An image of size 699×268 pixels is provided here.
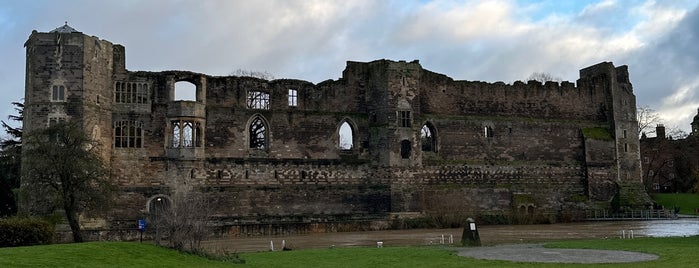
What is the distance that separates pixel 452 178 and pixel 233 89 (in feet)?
52.9

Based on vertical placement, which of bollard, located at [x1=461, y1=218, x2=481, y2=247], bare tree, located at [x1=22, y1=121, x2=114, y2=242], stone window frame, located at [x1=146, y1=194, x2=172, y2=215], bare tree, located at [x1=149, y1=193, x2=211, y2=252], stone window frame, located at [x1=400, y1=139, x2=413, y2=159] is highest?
stone window frame, located at [x1=400, y1=139, x2=413, y2=159]

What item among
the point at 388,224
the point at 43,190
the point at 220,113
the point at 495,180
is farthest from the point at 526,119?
the point at 43,190

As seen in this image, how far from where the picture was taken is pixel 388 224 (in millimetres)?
44688

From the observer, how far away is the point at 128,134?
42281 mm

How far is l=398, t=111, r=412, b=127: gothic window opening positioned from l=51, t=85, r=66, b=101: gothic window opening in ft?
67.1

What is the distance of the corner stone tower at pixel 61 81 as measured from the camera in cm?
3922

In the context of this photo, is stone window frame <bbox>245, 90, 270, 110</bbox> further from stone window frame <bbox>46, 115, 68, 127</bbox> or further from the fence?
the fence

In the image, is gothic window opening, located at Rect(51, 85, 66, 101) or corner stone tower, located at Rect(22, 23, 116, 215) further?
gothic window opening, located at Rect(51, 85, 66, 101)

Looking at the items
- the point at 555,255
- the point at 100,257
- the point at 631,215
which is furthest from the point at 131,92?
the point at 631,215

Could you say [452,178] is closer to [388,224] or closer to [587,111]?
[388,224]

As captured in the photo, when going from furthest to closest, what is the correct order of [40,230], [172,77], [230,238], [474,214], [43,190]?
[474,214] → [172,77] → [230,238] → [43,190] → [40,230]

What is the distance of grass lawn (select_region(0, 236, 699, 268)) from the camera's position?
1691cm

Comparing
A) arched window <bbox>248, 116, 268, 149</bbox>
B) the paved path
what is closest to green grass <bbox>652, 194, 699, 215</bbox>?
arched window <bbox>248, 116, 268, 149</bbox>

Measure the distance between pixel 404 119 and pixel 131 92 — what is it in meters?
17.2
